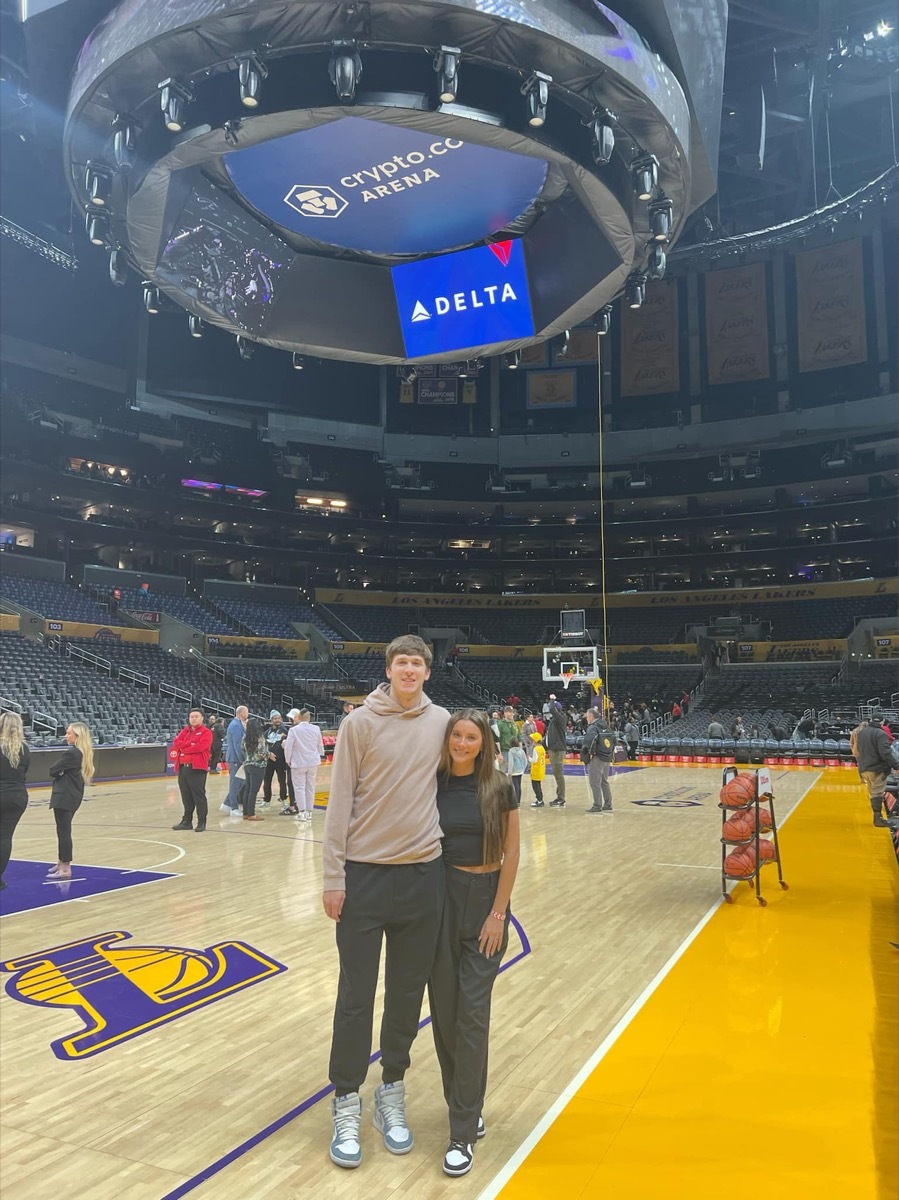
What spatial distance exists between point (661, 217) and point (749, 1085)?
1020cm

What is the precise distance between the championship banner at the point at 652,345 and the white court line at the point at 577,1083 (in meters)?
37.9

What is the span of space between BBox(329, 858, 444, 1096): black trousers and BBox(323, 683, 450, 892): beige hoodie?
0.18ft

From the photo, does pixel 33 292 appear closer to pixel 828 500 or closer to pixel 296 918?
pixel 296 918

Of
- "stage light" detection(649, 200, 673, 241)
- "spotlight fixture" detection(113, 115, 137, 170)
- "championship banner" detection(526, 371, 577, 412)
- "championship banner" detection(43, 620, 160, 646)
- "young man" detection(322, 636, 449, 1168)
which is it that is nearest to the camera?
"young man" detection(322, 636, 449, 1168)

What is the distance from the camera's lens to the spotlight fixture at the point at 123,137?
9344mm

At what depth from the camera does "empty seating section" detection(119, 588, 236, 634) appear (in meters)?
34.3

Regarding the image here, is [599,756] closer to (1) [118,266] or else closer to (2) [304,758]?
(2) [304,758]

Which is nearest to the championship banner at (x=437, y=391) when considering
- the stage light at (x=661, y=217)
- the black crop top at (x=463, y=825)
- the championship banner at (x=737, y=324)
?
the championship banner at (x=737, y=324)

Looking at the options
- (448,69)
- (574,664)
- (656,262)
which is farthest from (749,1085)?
(574,664)

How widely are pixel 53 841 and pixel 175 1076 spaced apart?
7661 millimetres

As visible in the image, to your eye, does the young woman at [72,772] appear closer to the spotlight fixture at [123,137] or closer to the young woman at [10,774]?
the young woman at [10,774]

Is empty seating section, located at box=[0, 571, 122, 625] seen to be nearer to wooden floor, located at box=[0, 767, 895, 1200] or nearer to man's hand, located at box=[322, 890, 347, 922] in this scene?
wooden floor, located at box=[0, 767, 895, 1200]

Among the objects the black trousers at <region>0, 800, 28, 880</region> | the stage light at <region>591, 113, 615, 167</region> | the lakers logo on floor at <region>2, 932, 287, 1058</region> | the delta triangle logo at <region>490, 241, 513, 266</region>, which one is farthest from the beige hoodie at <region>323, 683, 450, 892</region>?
the delta triangle logo at <region>490, 241, 513, 266</region>

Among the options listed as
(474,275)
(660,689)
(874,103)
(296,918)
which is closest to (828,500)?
(660,689)
